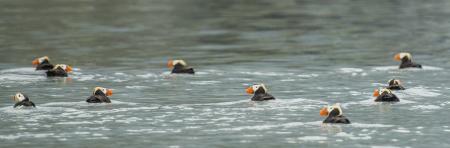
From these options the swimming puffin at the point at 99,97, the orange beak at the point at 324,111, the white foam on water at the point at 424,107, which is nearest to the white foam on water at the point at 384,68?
the white foam on water at the point at 424,107

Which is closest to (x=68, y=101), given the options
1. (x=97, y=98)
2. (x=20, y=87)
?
(x=97, y=98)

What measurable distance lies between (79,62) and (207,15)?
2499cm

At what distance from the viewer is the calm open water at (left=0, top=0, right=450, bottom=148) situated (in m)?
25.0

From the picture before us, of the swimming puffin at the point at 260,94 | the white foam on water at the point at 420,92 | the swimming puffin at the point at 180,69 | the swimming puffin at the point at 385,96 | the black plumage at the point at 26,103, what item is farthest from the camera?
the swimming puffin at the point at 180,69

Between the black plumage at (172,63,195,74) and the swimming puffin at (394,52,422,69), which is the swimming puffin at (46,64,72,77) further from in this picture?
the swimming puffin at (394,52,422,69)

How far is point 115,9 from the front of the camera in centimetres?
6944

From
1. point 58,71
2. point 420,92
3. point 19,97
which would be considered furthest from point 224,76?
point 19,97

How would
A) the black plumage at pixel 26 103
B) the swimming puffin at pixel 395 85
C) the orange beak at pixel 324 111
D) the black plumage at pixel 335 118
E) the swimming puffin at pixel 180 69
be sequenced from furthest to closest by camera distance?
the swimming puffin at pixel 180 69, the swimming puffin at pixel 395 85, the black plumage at pixel 26 103, the orange beak at pixel 324 111, the black plumage at pixel 335 118

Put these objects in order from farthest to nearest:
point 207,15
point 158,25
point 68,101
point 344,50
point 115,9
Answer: point 115,9 < point 207,15 < point 158,25 < point 344,50 < point 68,101

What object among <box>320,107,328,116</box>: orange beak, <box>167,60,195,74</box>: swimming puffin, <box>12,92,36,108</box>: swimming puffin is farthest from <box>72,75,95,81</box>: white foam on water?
<box>320,107,328,116</box>: orange beak

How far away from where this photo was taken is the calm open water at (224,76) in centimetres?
2500

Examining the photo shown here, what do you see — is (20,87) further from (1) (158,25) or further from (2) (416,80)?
(1) (158,25)

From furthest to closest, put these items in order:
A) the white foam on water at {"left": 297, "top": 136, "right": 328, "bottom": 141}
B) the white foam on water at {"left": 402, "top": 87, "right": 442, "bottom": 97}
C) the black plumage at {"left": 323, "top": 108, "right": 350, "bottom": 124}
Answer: the white foam on water at {"left": 402, "top": 87, "right": 442, "bottom": 97} < the black plumage at {"left": 323, "top": 108, "right": 350, "bottom": 124} < the white foam on water at {"left": 297, "top": 136, "right": 328, "bottom": 141}

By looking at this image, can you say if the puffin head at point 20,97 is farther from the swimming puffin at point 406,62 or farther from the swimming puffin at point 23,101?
the swimming puffin at point 406,62
